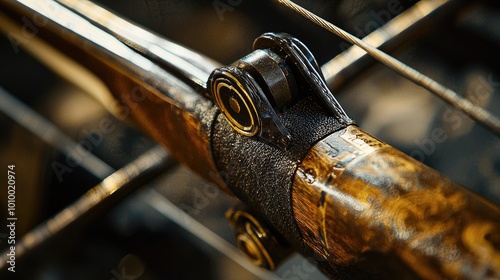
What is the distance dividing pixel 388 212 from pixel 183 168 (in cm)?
148

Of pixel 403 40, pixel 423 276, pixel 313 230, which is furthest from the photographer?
pixel 403 40

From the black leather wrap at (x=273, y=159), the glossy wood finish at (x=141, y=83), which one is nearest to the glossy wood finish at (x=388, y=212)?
the black leather wrap at (x=273, y=159)

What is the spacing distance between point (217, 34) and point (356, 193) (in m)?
1.75

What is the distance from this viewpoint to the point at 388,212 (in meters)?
0.73

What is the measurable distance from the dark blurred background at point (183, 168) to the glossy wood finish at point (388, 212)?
699mm

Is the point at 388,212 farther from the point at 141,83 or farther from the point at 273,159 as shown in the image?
the point at 141,83

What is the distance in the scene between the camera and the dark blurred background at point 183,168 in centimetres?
175

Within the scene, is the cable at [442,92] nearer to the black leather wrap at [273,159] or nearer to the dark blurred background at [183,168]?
the black leather wrap at [273,159]

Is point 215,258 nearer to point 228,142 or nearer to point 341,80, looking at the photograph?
point 341,80

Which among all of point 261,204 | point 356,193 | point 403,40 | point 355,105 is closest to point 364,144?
point 356,193

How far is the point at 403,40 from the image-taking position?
161 cm

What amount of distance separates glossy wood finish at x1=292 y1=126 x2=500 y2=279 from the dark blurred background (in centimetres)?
70

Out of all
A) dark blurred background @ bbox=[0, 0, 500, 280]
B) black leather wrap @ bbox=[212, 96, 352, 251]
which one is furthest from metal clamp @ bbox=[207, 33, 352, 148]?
dark blurred background @ bbox=[0, 0, 500, 280]

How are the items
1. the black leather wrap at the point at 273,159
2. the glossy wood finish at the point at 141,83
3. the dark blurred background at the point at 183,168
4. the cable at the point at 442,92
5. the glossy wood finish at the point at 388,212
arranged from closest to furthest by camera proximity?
1. the glossy wood finish at the point at 388,212
2. the cable at the point at 442,92
3. the black leather wrap at the point at 273,159
4. the glossy wood finish at the point at 141,83
5. the dark blurred background at the point at 183,168
